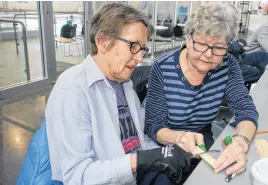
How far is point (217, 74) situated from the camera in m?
1.46

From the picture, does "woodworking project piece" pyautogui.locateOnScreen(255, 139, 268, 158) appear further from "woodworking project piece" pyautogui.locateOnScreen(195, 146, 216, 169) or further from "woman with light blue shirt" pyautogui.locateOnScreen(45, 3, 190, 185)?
"woman with light blue shirt" pyautogui.locateOnScreen(45, 3, 190, 185)

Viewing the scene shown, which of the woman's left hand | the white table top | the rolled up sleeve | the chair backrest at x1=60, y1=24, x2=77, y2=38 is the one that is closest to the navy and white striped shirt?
the white table top

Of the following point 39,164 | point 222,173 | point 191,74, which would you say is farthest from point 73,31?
point 222,173

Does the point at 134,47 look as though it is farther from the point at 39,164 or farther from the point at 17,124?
the point at 17,124

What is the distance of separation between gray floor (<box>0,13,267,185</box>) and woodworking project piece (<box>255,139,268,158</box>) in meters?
0.67

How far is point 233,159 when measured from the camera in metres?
0.94

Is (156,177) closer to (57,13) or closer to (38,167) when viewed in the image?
(38,167)

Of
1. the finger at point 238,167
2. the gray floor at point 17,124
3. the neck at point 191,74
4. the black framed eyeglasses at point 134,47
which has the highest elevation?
the black framed eyeglasses at point 134,47

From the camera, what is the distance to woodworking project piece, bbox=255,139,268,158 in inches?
40.0

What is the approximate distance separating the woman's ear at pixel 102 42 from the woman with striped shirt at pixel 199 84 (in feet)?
1.51

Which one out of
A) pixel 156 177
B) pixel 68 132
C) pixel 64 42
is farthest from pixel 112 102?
pixel 64 42

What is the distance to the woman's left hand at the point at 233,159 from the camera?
0.90 meters

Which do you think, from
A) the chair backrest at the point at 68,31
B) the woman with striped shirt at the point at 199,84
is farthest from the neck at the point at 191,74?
the chair backrest at the point at 68,31

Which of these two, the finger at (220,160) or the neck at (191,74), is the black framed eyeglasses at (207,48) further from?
the finger at (220,160)
